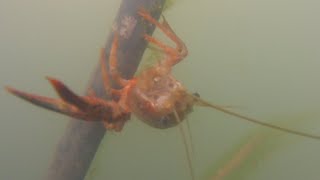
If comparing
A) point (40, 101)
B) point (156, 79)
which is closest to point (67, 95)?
point (40, 101)

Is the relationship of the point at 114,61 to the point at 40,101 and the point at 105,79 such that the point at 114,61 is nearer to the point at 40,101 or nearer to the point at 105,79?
the point at 105,79

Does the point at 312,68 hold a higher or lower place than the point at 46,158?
higher

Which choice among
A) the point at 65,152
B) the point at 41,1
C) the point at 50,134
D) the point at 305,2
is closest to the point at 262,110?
the point at 305,2

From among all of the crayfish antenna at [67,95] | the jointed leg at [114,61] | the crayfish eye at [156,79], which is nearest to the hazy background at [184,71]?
the crayfish eye at [156,79]

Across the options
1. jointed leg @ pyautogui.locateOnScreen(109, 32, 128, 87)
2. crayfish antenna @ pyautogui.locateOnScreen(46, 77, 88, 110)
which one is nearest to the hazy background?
jointed leg @ pyautogui.locateOnScreen(109, 32, 128, 87)

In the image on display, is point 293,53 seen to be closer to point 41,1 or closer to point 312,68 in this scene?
point 312,68

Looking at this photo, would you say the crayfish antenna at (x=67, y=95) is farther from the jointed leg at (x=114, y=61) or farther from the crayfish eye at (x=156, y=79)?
the crayfish eye at (x=156, y=79)
